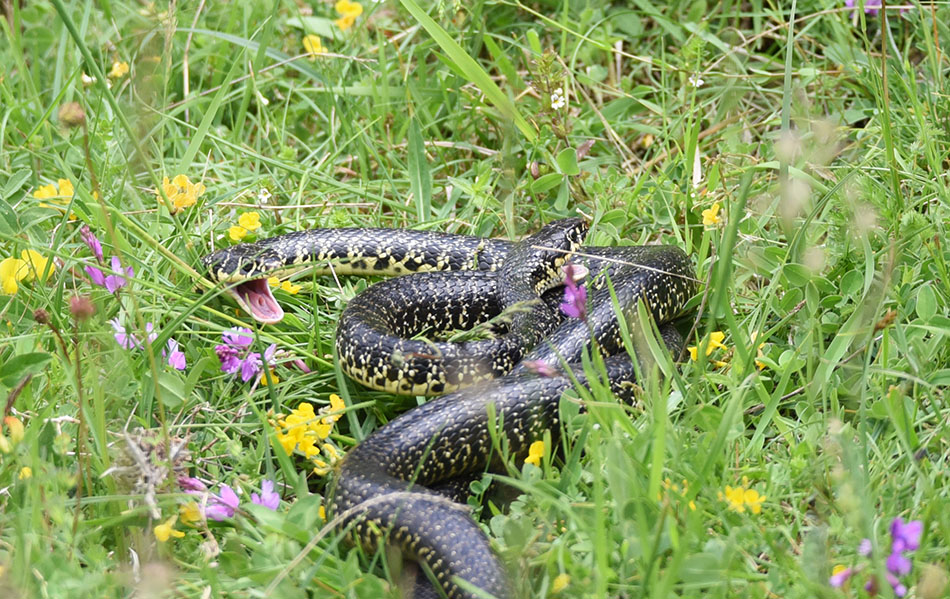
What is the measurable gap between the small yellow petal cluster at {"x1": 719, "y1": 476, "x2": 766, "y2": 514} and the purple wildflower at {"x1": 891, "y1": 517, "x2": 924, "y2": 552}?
54 cm

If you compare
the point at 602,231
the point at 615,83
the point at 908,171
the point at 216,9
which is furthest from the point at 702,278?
the point at 216,9

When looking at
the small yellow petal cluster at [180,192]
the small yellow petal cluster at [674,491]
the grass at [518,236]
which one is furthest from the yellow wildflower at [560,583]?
the small yellow petal cluster at [180,192]

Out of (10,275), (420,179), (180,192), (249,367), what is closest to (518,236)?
(420,179)

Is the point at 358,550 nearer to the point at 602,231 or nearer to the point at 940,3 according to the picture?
the point at 602,231

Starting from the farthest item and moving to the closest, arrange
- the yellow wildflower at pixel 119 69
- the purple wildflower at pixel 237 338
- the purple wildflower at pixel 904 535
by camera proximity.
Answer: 1. the yellow wildflower at pixel 119 69
2. the purple wildflower at pixel 237 338
3. the purple wildflower at pixel 904 535

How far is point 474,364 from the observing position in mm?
4539

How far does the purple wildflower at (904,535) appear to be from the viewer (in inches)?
109

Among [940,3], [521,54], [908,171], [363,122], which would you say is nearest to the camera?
[908,171]

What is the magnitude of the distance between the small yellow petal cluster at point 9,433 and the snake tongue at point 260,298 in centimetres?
130

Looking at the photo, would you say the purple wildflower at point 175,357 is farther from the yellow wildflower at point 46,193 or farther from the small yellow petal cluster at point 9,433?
the yellow wildflower at point 46,193

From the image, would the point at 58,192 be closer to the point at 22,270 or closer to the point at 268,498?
the point at 22,270

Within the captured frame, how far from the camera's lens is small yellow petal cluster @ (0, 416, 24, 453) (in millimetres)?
3164

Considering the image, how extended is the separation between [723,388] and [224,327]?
7.49 ft

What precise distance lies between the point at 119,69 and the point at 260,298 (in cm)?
250
